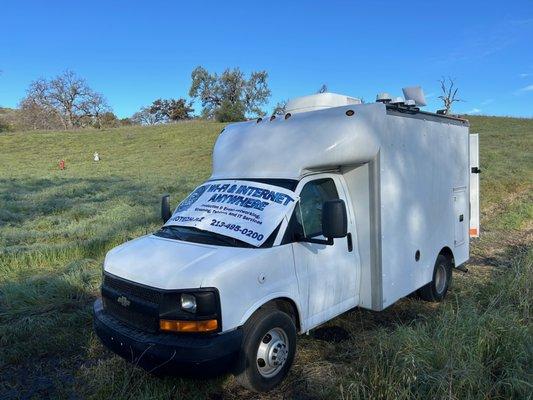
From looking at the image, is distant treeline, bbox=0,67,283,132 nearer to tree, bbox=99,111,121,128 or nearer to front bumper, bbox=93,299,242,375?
tree, bbox=99,111,121,128

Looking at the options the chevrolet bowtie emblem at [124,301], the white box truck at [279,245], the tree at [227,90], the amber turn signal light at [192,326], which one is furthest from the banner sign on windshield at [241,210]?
the tree at [227,90]

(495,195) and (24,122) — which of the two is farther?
(24,122)

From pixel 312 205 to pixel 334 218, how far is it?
0.59 metres

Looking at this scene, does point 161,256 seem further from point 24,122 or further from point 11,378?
point 24,122

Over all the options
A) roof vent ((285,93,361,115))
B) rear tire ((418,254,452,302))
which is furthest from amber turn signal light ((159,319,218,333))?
rear tire ((418,254,452,302))

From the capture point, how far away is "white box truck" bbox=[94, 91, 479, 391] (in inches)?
136

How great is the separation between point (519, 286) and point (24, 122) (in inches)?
3228

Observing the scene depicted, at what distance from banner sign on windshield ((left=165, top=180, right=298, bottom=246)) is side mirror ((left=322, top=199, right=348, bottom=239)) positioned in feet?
1.26

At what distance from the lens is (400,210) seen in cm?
507

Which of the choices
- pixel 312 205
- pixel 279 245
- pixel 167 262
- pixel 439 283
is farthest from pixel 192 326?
pixel 439 283

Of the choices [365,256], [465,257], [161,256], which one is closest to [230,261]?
[161,256]

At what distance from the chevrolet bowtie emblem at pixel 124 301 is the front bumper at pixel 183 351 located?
0.25m

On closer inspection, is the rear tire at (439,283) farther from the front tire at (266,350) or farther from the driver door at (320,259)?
the front tire at (266,350)

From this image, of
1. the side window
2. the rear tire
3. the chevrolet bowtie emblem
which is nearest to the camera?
the chevrolet bowtie emblem
